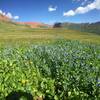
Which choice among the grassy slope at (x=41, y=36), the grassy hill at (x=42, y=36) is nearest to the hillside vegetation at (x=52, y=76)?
the grassy hill at (x=42, y=36)

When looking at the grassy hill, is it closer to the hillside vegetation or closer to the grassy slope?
the grassy slope

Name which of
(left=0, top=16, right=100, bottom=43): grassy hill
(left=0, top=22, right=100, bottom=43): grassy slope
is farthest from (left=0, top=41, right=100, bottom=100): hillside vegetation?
(left=0, top=22, right=100, bottom=43): grassy slope

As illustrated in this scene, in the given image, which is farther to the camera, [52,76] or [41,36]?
[41,36]

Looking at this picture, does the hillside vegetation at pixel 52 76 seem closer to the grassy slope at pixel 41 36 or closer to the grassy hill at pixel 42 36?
the grassy hill at pixel 42 36

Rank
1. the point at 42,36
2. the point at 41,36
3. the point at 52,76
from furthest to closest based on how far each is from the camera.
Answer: the point at 42,36
the point at 41,36
the point at 52,76

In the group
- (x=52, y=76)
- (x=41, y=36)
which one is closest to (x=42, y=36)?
(x=41, y=36)

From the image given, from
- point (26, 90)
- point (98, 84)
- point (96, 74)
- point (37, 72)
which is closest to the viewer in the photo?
point (98, 84)

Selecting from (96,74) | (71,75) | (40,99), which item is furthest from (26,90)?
(96,74)

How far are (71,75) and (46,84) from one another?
0.99 meters

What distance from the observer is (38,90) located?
987cm

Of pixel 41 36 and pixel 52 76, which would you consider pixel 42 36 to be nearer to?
pixel 41 36

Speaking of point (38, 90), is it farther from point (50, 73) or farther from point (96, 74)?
point (96, 74)

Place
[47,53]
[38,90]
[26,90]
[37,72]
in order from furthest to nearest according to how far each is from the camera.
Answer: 1. [47,53]
2. [37,72]
3. [38,90]
4. [26,90]

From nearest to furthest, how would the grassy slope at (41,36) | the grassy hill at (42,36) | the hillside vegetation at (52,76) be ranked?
the hillside vegetation at (52,76) → the grassy hill at (42,36) → the grassy slope at (41,36)
